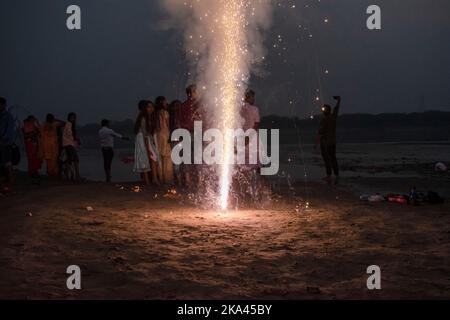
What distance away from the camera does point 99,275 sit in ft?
15.7

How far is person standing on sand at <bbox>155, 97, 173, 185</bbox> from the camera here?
1148cm

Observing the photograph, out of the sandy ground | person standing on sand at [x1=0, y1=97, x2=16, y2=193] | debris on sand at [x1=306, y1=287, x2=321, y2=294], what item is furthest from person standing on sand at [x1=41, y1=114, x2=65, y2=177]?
debris on sand at [x1=306, y1=287, x2=321, y2=294]

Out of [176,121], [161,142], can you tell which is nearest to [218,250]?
[176,121]

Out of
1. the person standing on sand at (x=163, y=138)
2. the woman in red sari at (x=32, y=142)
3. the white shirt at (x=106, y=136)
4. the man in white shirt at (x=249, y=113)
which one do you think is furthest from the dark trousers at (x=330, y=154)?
the woman in red sari at (x=32, y=142)

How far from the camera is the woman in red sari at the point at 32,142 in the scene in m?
13.5

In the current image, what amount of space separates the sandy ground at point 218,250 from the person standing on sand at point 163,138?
267 centimetres

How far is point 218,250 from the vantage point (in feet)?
19.1

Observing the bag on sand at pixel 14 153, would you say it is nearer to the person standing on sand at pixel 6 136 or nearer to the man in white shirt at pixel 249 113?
the person standing on sand at pixel 6 136

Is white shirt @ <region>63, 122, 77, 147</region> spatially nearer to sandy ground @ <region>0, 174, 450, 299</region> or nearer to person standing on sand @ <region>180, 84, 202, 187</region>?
person standing on sand @ <region>180, 84, 202, 187</region>

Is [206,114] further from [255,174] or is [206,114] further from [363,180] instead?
[363,180]

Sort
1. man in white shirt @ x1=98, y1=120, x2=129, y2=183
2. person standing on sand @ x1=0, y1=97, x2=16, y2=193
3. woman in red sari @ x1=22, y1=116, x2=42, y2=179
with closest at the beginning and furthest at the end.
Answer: person standing on sand @ x1=0, y1=97, x2=16, y2=193 → man in white shirt @ x1=98, y1=120, x2=129, y2=183 → woman in red sari @ x1=22, y1=116, x2=42, y2=179

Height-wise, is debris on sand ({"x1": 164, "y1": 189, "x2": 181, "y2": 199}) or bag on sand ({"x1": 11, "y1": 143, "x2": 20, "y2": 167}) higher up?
bag on sand ({"x1": 11, "y1": 143, "x2": 20, "y2": 167})

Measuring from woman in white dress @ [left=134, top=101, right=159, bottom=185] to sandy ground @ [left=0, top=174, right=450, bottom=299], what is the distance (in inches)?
101
